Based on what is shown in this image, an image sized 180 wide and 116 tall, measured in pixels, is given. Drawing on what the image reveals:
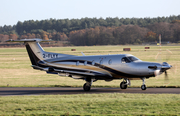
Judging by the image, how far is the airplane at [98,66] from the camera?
21.5 metres

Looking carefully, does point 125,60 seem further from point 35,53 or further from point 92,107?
point 35,53

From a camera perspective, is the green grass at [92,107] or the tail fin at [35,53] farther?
the tail fin at [35,53]

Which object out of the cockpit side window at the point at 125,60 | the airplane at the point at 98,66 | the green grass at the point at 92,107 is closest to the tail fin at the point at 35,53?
the airplane at the point at 98,66

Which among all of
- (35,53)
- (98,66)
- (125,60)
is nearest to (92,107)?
(125,60)

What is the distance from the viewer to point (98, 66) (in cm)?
2314

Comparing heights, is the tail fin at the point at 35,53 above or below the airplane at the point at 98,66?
above

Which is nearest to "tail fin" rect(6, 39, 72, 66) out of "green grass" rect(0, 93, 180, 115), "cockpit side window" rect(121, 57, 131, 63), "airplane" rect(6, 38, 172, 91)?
"airplane" rect(6, 38, 172, 91)

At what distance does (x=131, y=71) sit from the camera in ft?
72.1

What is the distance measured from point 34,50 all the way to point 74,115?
46.9ft

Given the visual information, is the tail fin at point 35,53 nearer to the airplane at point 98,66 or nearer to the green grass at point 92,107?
the airplane at point 98,66

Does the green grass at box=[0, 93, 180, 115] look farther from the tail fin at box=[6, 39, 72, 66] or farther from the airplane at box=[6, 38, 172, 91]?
the tail fin at box=[6, 39, 72, 66]

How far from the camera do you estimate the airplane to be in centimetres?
2148

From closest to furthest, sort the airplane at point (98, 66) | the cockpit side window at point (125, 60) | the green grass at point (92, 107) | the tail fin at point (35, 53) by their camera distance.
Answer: the green grass at point (92, 107) < the airplane at point (98, 66) < the cockpit side window at point (125, 60) < the tail fin at point (35, 53)

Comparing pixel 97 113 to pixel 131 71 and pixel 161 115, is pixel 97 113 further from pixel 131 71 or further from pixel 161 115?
pixel 131 71
